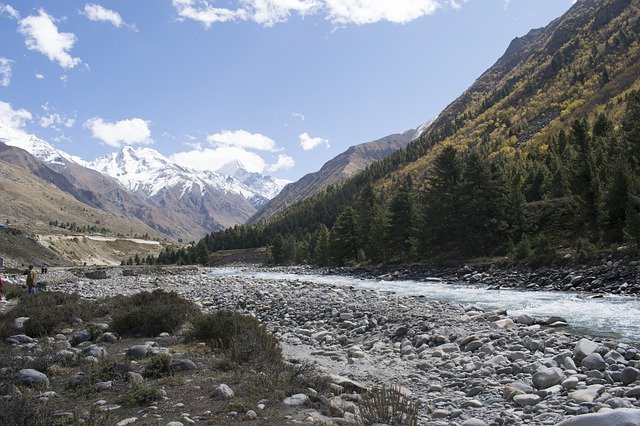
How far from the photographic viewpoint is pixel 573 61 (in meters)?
180

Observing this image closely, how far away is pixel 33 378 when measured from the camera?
9.01 metres

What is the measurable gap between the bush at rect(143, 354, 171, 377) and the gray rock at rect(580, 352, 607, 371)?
970 cm

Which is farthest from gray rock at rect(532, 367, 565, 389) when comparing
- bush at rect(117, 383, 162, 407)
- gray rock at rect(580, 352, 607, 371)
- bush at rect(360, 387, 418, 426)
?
bush at rect(117, 383, 162, 407)

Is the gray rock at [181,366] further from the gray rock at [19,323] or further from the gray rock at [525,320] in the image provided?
the gray rock at [525,320]

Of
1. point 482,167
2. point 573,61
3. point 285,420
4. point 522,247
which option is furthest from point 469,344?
point 573,61

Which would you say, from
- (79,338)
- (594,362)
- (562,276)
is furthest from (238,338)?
(562,276)

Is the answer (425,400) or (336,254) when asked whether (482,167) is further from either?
(425,400)

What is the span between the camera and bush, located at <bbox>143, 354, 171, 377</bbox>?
380 inches

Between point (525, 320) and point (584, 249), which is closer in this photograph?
point (525, 320)

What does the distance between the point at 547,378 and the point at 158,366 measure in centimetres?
851

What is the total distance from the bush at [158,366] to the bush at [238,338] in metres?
1.44

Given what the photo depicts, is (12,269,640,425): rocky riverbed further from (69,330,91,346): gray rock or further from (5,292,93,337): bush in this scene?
(5,292,93,337): bush

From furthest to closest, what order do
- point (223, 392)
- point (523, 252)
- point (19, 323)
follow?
point (523, 252) → point (19, 323) → point (223, 392)

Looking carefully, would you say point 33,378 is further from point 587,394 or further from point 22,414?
point 587,394
